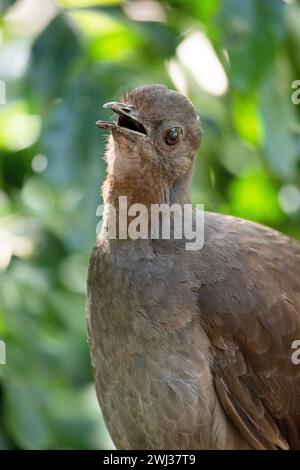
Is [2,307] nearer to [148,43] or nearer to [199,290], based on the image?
[199,290]

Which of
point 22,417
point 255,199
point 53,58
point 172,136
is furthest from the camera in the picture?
point 255,199

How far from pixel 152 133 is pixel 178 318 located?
660 mm

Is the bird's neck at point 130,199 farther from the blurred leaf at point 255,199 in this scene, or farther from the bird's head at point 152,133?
the blurred leaf at point 255,199

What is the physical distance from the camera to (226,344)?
17.6ft

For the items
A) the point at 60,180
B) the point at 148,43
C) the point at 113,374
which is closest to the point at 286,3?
the point at 148,43

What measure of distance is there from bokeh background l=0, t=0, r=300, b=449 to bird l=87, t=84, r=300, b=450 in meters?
0.27

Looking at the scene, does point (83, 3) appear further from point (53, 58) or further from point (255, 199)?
point (255, 199)

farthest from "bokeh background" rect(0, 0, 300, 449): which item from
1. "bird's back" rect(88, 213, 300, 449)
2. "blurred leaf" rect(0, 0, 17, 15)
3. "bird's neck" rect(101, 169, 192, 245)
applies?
"bird's back" rect(88, 213, 300, 449)

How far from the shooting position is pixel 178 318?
17.3ft

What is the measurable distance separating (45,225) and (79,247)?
0.43m

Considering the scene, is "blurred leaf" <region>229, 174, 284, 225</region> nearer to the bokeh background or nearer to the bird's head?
the bokeh background

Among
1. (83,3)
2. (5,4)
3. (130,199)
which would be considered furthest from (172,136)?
(83,3)

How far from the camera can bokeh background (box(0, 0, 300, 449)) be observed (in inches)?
221
